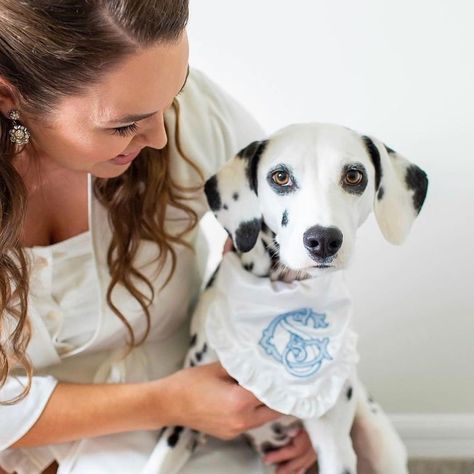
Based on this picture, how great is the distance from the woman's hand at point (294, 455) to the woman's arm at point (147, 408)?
8 cm

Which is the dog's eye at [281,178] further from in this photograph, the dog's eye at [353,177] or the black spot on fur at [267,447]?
the black spot on fur at [267,447]

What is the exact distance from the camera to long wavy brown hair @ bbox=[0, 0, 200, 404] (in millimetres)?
979

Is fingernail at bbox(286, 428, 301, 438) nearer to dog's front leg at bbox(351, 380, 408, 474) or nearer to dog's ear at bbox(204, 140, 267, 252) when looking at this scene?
dog's front leg at bbox(351, 380, 408, 474)

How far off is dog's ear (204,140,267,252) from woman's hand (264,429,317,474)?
35cm

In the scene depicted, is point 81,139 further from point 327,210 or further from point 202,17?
point 202,17

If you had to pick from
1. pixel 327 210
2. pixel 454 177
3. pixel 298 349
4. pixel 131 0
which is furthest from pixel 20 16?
pixel 454 177

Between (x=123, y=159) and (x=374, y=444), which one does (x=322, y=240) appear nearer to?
(x=123, y=159)

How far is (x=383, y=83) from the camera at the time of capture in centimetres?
158

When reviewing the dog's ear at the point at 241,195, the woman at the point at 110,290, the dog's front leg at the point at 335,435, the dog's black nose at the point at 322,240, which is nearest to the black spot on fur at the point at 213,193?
the dog's ear at the point at 241,195

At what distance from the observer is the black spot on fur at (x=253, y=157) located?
4.01 feet

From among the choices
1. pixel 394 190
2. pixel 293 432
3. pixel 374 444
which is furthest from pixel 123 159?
pixel 374 444

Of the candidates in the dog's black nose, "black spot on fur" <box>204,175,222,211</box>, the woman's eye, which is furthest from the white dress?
the dog's black nose

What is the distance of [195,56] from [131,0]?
2.16 feet

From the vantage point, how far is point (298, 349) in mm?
1254
